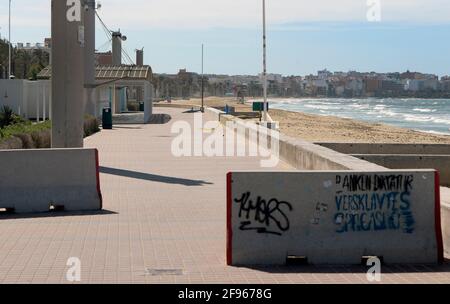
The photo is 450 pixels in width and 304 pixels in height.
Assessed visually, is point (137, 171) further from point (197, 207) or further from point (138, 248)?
point (138, 248)

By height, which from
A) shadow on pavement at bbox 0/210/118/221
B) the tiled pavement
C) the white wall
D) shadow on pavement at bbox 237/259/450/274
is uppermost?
the white wall

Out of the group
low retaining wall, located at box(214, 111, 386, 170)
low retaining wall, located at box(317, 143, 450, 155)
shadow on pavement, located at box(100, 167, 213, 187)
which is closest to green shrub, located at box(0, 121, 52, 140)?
shadow on pavement, located at box(100, 167, 213, 187)

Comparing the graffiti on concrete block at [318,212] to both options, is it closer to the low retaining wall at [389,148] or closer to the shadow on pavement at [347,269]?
the shadow on pavement at [347,269]

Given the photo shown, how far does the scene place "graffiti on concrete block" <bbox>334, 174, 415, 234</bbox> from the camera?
8.68 meters

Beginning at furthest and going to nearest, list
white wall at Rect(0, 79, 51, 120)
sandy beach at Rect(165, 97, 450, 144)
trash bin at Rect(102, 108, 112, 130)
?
1. white wall at Rect(0, 79, 51, 120)
2. sandy beach at Rect(165, 97, 450, 144)
3. trash bin at Rect(102, 108, 112, 130)

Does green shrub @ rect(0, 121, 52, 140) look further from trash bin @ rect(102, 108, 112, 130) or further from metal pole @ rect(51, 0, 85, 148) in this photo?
trash bin @ rect(102, 108, 112, 130)

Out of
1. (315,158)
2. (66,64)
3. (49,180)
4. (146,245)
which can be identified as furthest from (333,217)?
(66,64)

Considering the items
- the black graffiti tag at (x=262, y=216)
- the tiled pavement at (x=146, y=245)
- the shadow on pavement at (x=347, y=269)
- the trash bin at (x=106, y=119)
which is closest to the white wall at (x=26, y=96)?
the trash bin at (x=106, y=119)

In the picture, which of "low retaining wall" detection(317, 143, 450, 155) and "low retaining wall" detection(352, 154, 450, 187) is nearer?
"low retaining wall" detection(352, 154, 450, 187)

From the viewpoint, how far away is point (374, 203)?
8.73 m

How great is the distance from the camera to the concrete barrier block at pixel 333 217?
336 inches

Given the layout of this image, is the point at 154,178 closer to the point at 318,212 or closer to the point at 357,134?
the point at 318,212

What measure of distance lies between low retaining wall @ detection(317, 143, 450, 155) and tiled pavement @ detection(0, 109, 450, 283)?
6594 mm
